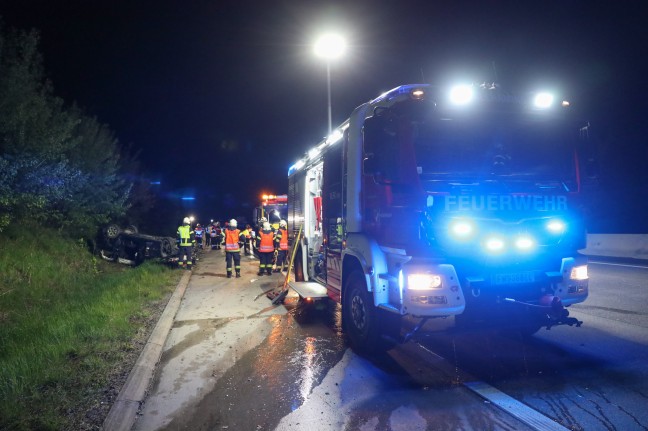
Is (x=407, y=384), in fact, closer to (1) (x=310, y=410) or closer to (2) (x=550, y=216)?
(1) (x=310, y=410)

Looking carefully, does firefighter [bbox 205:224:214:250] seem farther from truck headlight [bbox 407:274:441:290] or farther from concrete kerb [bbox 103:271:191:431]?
truck headlight [bbox 407:274:441:290]

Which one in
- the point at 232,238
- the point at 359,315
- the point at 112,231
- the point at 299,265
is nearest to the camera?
the point at 359,315

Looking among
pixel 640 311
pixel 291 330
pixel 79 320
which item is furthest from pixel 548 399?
pixel 79 320

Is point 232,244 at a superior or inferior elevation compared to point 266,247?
superior

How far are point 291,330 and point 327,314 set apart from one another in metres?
1.21

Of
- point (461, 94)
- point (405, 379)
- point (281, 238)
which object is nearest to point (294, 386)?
point (405, 379)

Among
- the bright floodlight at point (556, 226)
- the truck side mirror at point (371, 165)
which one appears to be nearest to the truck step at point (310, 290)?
the truck side mirror at point (371, 165)

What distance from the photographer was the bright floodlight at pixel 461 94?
4.36 m

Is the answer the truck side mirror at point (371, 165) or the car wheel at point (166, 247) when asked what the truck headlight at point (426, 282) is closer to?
the truck side mirror at point (371, 165)

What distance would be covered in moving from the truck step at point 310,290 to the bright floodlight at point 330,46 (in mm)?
7094

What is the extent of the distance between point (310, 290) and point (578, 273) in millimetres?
4091

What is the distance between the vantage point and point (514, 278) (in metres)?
4.30

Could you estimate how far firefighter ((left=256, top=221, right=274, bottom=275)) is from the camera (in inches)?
474

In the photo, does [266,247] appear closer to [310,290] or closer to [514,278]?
[310,290]
